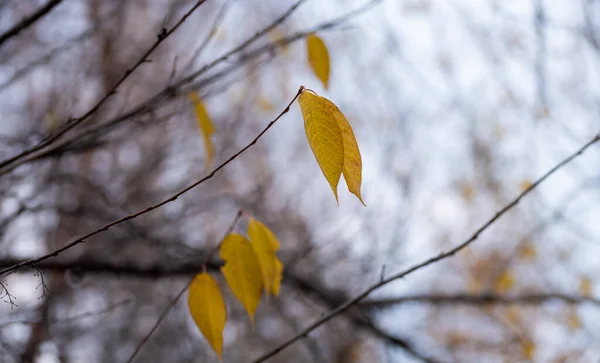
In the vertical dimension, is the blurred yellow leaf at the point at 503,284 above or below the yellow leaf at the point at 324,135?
above

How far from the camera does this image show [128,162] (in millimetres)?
3422

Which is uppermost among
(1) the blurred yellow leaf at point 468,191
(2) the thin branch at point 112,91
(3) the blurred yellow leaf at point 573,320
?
(1) the blurred yellow leaf at point 468,191

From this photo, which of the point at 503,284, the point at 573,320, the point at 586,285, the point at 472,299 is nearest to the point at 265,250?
the point at 472,299

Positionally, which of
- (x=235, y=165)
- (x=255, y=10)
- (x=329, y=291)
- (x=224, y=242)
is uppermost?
(x=255, y=10)

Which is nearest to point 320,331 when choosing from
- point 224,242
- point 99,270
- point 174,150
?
point 174,150

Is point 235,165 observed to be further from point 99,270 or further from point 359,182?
point 359,182

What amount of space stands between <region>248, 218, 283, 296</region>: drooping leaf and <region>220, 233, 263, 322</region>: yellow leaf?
0.04ft

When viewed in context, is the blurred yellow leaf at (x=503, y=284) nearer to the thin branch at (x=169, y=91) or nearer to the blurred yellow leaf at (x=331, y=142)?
the thin branch at (x=169, y=91)

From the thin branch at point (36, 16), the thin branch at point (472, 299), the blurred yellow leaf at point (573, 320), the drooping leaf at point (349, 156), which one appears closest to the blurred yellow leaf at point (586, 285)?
the blurred yellow leaf at point (573, 320)

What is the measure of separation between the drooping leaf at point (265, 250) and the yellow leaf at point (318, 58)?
36 centimetres

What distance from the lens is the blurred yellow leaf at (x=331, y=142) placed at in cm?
61

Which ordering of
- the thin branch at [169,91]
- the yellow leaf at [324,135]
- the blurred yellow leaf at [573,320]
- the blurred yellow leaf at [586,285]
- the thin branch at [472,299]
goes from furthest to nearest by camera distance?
the blurred yellow leaf at [586,285]
the blurred yellow leaf at [573,320]
the thin branch at [472,299]
the thin branch at [169,91]
the yellow leaf at [324,135]

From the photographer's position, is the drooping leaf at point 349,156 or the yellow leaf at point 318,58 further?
the yellow leaf at point 318,58

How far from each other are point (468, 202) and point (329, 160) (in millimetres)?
4287
